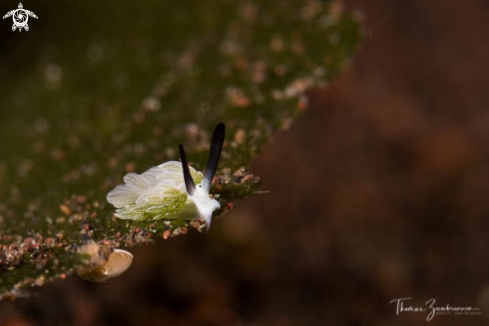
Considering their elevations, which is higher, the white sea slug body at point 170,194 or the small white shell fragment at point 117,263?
A: the white sea slug body at point 170,194

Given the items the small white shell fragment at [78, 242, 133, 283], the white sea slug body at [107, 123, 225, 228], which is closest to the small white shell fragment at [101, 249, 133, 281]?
the small white shell fragment at [78, 242, 133, 283]

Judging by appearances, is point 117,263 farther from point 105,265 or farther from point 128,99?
point 128,99

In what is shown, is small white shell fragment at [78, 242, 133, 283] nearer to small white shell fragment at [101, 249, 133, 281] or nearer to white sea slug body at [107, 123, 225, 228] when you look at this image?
small white shell fragment at [101, 249, 133, 281]

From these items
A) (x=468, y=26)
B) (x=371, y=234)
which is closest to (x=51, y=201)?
(x=371, y=234)

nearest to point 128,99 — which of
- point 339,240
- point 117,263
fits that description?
point 117,263

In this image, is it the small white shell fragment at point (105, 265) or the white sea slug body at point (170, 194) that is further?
the white sea slug body at point (170, 194)

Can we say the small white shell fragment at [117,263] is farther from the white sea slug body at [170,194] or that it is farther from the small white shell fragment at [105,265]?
the white sea slug body at [170,194]

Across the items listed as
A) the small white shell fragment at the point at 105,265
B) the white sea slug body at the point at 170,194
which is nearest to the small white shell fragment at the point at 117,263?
the small white shell fragment at the point at 105,265
